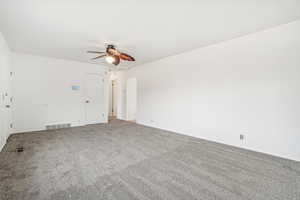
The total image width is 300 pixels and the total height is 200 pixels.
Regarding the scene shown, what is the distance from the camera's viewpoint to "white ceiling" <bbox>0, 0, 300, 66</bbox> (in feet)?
6.96

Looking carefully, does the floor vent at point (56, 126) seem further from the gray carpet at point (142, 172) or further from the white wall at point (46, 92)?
the gray carpet at point (142, 172)

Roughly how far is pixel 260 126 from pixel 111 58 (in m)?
3.78

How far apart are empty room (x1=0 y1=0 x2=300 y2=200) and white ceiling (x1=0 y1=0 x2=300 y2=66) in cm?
2

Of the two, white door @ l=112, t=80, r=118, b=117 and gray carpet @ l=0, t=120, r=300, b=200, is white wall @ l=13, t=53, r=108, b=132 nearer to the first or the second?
gray carpet @ l=0, t=120, r=300, b=200

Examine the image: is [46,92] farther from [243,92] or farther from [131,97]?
[243,92]

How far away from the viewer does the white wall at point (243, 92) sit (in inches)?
106

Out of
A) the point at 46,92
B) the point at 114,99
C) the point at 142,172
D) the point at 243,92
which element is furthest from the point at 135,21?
the point at 114,99

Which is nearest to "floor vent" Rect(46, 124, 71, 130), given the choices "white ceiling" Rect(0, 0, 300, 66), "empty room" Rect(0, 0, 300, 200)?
"empty room" Rect(0, 0, 300, 200)

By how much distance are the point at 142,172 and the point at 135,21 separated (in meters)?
2.67

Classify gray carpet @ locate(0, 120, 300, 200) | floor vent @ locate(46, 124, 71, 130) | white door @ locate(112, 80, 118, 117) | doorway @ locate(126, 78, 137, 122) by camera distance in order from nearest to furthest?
1. gray carpet @ locate(0, 120, 300, 200)
2. floor vent @ locate(46, 124, 71, 130)
3. doorway @ locate(126, 78, 137, 122)
4. white door @ locate(112, 80, 118, 117)

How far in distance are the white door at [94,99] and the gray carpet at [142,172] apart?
2527 millimetres

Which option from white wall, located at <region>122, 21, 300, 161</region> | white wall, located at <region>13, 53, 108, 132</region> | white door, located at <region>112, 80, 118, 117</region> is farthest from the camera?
white door, located at <region>112, 80, 118, 117</region>

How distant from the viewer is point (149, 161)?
2.59 meters

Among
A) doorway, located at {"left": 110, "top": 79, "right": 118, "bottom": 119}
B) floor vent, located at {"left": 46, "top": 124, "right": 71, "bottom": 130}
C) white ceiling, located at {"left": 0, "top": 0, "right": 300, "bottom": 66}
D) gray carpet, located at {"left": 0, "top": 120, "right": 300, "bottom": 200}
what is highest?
white ceiling, located at {"left": 0, "top": 0, "right": 300, "bottom": 66}
